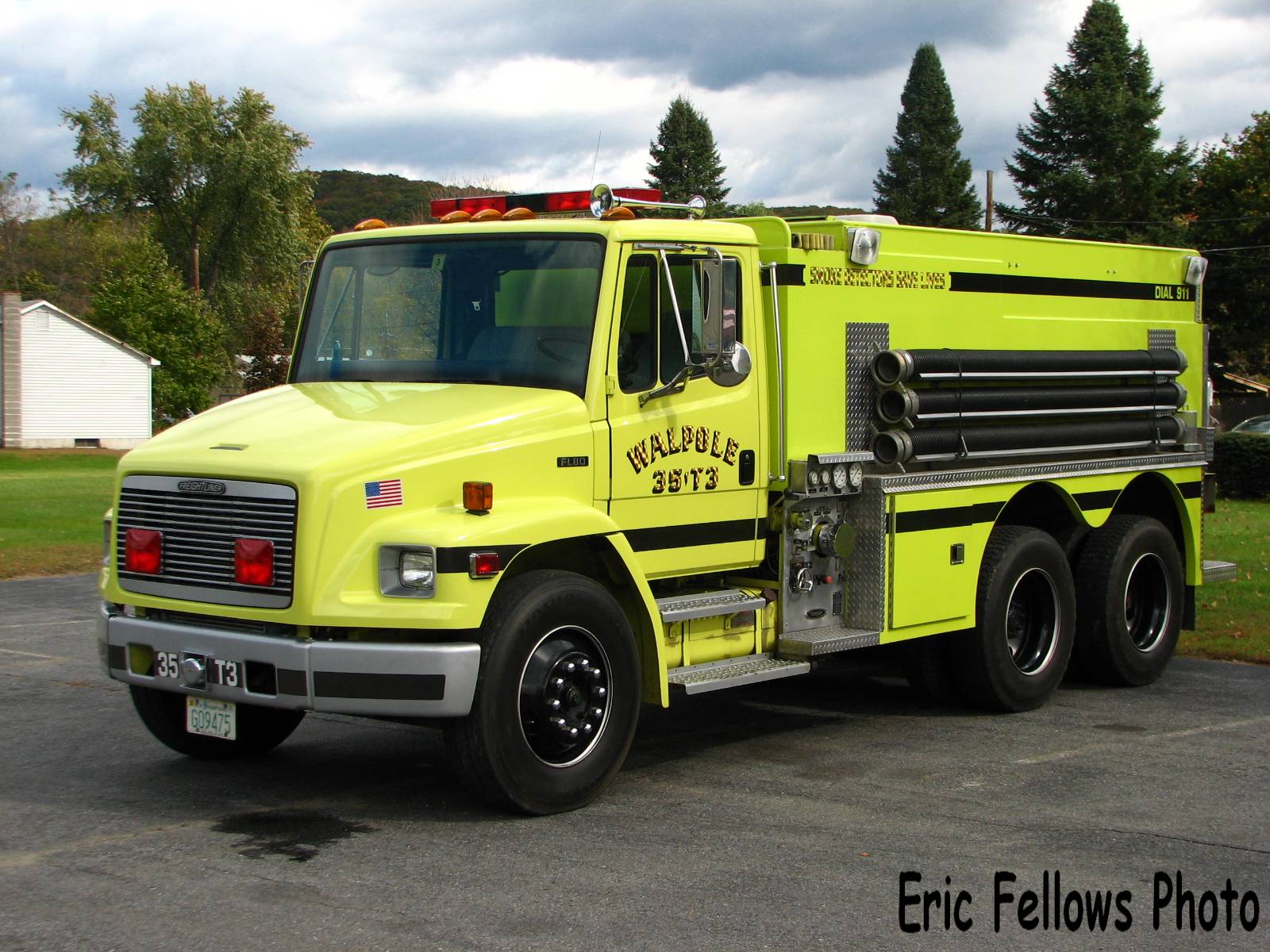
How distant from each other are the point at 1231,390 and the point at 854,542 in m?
49.6

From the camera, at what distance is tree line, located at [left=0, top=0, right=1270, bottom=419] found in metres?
50.2

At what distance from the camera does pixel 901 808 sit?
276 inches

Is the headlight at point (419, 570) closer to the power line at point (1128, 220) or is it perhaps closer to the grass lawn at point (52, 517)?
the grass lawn at point (52, 517)

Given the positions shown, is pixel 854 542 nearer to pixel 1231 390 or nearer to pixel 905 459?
pixel 905 459

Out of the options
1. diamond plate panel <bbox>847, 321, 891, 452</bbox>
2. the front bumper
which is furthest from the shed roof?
the front bumper

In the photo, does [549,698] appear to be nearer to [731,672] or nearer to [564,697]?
[564,697]

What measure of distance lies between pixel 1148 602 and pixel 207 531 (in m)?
7.10

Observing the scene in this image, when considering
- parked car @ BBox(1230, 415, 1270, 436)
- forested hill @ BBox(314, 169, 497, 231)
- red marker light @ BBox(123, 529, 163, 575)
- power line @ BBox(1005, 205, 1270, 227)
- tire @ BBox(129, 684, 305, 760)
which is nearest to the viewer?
red marker light @ BBox(123, 529, 163, 575)

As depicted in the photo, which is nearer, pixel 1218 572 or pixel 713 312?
pixel 713 312

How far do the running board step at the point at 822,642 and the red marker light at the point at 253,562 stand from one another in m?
2.96

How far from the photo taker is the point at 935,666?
9.54 meters

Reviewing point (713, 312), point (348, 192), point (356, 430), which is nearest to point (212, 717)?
point (356, 430)

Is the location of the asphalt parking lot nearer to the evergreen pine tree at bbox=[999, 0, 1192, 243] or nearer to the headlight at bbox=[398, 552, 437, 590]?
the headlight at bbox=[398, 552, 437, 590]

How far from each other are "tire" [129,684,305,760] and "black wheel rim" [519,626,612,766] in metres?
1.61
